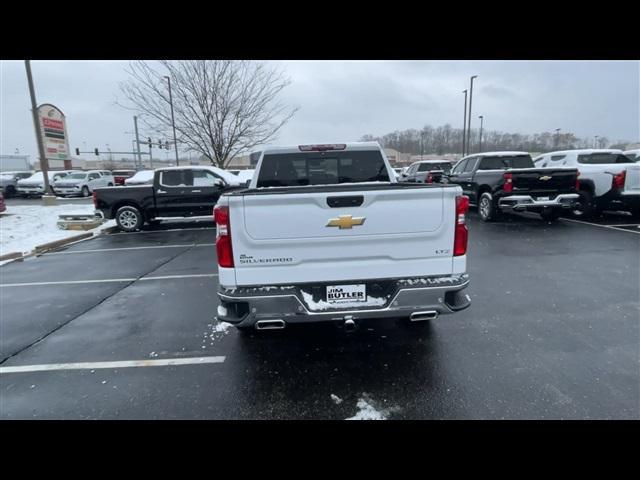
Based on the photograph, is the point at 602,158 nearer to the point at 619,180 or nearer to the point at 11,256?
the point at 619,180

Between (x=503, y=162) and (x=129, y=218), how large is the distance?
12061 millimetres

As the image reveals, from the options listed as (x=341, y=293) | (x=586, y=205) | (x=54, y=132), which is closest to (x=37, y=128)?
(x=54, y=132)

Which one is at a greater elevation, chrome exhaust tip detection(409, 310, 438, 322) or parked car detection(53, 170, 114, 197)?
parked car detection(53, 170, 114, 197)

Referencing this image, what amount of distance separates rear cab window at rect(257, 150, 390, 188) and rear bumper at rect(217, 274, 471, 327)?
241 cm

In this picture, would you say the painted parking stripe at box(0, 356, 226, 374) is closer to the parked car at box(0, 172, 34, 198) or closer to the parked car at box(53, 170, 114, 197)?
the parked car at box(53, 170, 114, 197)

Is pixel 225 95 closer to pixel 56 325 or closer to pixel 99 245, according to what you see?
pixel 99 245

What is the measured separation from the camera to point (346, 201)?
9.52 ft

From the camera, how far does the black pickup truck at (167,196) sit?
445 inches

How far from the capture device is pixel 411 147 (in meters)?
85.9

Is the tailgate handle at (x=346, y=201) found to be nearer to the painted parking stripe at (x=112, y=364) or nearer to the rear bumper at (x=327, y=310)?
the rear bumper at (x=327, y=310)

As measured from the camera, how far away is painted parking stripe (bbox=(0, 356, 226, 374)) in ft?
11.5

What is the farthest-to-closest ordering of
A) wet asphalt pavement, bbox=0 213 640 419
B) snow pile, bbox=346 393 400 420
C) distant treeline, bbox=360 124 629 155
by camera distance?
distant treeline, bbox=360 124 629 155, wet asphalt pavement, bbox=0 213 640 419, snow pile, bbox=346 393 400 420

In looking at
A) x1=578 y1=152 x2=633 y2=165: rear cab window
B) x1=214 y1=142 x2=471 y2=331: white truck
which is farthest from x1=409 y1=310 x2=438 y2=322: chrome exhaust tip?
x1=578 y1=152 x2=633 y2=165: rear cab window

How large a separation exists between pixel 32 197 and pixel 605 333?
31.5m
